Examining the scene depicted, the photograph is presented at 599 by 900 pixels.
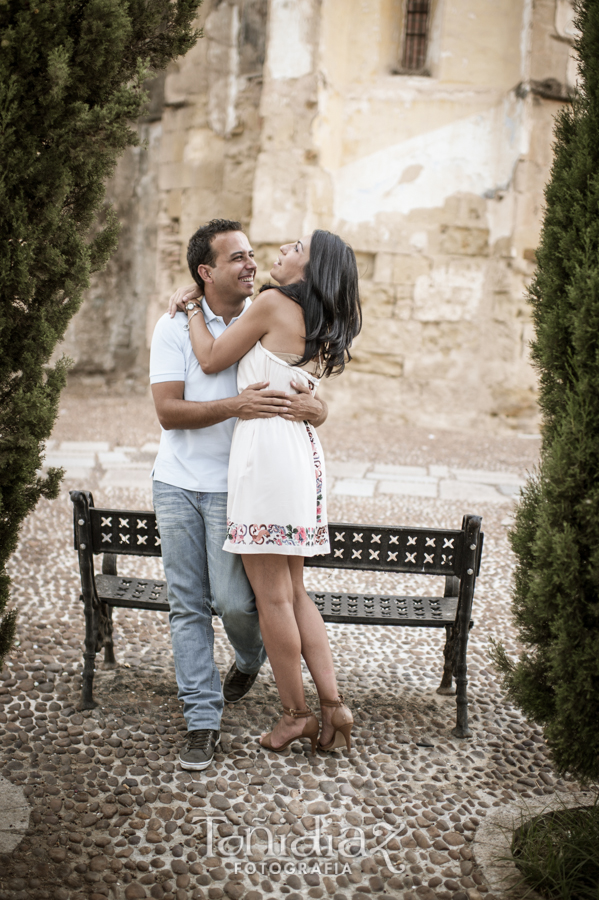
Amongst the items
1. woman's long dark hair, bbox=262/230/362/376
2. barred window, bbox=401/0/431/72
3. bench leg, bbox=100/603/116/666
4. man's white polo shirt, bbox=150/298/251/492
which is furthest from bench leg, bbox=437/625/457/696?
barred window, bbox=401/0/431/72

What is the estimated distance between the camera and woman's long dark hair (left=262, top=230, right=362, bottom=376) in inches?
100

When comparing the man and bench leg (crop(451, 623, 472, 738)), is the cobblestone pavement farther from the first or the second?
the man

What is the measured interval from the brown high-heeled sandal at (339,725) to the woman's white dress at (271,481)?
1.95ft

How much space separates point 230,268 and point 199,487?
2.69 feet

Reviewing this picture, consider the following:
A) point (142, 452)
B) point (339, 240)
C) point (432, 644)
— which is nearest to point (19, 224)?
point (339, 240)

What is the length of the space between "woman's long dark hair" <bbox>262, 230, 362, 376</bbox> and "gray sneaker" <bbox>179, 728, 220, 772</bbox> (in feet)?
4.57

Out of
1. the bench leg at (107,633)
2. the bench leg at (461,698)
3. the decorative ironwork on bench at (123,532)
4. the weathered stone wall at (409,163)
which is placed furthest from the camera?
the weathered stone wall at (409,163)

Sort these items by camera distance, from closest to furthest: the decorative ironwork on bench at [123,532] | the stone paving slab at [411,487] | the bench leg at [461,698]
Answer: the bench leg at [461,698] < the decorative ironwork on bench at [123,532] < the stone paving slab at [411,487]

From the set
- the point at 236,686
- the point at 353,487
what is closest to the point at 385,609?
the point at 236,686

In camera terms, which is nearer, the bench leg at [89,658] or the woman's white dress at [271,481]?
the woman's white dress at [271,481]

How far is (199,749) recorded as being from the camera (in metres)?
2.63

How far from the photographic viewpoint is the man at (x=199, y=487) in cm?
269

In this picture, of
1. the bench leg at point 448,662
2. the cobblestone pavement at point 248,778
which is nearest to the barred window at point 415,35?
the cobblestone pavement at point 248,778

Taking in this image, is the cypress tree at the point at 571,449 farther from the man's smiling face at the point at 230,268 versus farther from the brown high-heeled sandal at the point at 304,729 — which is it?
the man's smiling face at the point at 230,268
